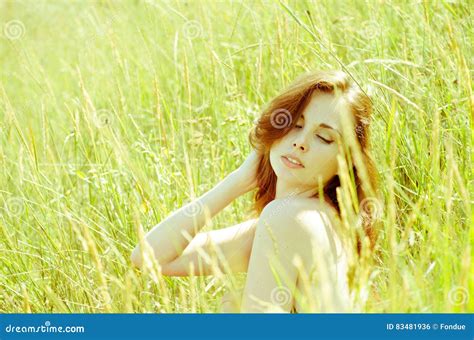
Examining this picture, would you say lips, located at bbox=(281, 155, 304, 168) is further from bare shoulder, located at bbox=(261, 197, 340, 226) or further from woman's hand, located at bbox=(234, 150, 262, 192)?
woman's hand, located at bbox=(234, 150, 262, 192)

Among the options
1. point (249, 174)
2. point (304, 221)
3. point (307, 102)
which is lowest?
point (304, 221)

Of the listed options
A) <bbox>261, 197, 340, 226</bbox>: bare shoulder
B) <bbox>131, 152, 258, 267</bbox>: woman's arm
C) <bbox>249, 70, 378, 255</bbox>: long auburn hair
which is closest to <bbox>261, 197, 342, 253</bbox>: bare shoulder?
<bbox>261, 197, 340, 226</bbox>: bare shoulder

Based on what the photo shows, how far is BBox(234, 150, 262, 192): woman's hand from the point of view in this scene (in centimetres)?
225

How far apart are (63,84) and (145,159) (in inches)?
58.7

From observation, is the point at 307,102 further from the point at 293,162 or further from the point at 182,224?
the point at 182,224

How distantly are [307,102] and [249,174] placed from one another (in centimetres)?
30

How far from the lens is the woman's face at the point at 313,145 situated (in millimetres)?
2029

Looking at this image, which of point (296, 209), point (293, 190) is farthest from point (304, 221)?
point (293, 190)

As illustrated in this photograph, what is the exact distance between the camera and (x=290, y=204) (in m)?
1.97

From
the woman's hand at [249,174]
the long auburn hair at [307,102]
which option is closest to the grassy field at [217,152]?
the long auburn hair at [307,102]

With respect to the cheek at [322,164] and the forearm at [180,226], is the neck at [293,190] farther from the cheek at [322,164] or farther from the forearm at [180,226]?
the forearm at [180,226]

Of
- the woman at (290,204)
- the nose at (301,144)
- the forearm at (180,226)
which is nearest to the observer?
the woman at (290,204)

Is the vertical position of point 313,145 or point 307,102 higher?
point 307,102
